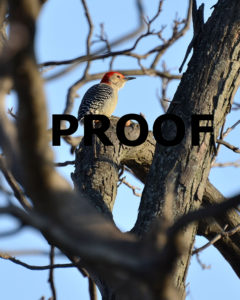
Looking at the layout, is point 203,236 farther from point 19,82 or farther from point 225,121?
point 19,82

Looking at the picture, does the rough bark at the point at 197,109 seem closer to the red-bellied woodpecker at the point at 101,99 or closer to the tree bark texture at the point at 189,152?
the tree bark texture at the point at 189,152

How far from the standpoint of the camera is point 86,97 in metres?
8.39

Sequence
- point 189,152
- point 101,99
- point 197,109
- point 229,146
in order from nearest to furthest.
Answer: point 189,152 → point 197,109 → point 229,146 → point 101,99

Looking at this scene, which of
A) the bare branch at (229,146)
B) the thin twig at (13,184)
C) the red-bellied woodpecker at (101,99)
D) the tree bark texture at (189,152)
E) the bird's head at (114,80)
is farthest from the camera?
the bird's head at (114,80)


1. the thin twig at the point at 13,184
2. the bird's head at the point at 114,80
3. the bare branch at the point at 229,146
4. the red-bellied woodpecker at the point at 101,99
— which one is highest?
the bird's head at the point at 114,80

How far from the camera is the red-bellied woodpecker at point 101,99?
7949 millimetres

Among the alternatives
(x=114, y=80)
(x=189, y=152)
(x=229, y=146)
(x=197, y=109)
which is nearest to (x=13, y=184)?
(x=189, y=152)

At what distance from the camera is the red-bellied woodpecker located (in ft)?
26.1

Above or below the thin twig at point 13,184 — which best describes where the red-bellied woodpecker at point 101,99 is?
above

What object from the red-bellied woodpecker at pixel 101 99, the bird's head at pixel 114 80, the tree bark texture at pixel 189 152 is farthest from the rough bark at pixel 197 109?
the bird's head at pixel 114 80

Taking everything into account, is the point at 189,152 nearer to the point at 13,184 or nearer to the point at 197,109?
the point at 197,109

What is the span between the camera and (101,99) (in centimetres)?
820

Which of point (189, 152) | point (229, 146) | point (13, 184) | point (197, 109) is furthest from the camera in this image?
point (229, 146)

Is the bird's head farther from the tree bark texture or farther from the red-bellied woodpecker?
the tree bark texture
